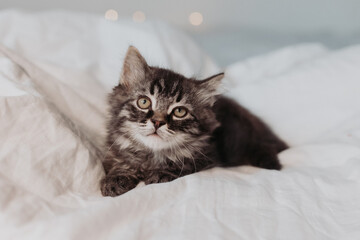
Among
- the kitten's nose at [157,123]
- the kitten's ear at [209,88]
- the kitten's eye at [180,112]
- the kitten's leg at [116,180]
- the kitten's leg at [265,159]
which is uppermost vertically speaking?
the kitten's ear at [209,88]

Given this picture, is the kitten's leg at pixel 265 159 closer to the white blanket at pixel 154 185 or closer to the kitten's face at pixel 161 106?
the white blanket at pixel 154 185

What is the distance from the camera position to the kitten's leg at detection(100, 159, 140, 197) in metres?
1.36

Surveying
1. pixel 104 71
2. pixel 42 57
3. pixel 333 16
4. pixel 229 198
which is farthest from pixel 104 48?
pixel 333 16

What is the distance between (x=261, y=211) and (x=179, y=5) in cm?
385

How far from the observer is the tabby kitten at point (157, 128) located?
1.52 m

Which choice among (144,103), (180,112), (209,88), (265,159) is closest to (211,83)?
(209,88)

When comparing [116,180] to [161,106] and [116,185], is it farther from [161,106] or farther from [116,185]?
[161,106]

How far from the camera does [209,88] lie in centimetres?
176

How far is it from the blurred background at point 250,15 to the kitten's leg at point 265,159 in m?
2.59

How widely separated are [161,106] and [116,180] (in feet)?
1.23

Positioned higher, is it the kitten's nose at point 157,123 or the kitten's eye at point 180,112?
the kitten's eye at point 180,112

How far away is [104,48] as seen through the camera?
2562mm

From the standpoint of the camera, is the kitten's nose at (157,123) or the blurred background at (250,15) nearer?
the kitten's nose at (157,123)

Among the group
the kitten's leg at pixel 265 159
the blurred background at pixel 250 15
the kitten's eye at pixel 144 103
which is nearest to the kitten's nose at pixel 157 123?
the kitten's eye at pixel 144 103
